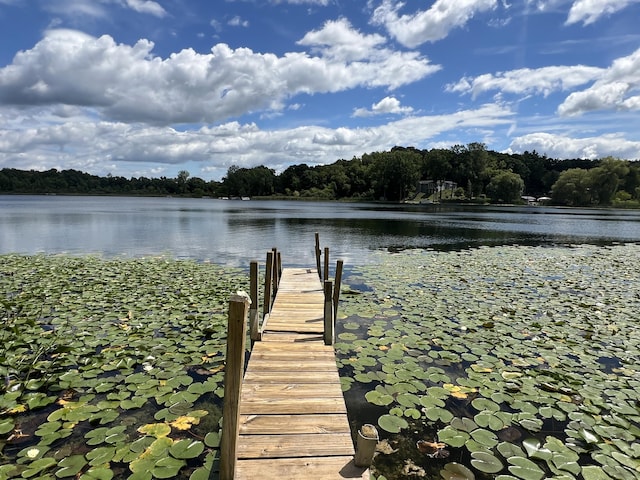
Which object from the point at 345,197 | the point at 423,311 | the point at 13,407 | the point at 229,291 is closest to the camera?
the point at 13,407

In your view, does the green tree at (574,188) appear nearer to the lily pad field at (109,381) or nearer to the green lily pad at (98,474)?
the lily pad field at (109,381)

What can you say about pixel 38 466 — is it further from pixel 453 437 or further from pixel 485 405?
pixel 485 405

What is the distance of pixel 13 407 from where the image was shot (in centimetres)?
460

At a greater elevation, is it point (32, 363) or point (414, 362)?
point (32, 363)

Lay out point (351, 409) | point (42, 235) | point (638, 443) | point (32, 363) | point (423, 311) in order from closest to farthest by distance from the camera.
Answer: point (638, 443) < point (351, 409) < point (32, 363) < point (423, 311) < point (42, 235)

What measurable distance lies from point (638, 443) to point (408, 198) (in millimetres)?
120327

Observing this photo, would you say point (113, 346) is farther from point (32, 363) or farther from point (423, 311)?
point (423, 311)

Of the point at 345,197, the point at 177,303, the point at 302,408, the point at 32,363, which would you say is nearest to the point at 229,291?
the point at 177,303

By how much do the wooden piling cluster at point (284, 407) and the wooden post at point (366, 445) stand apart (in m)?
0.01

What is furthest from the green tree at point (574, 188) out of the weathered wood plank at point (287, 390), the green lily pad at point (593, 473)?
the weathered wood plank at point (287, 390)

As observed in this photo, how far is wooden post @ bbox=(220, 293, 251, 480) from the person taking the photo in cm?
266

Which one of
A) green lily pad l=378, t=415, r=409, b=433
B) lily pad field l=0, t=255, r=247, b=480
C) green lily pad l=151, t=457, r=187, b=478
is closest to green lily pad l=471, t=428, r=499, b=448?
green lily pad l=378, t=415, r=409, b=433

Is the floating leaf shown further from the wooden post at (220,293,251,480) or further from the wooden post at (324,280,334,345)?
the wooden post at (324,280,334,345)

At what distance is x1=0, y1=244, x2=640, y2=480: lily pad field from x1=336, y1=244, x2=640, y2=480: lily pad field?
0.02 metres
